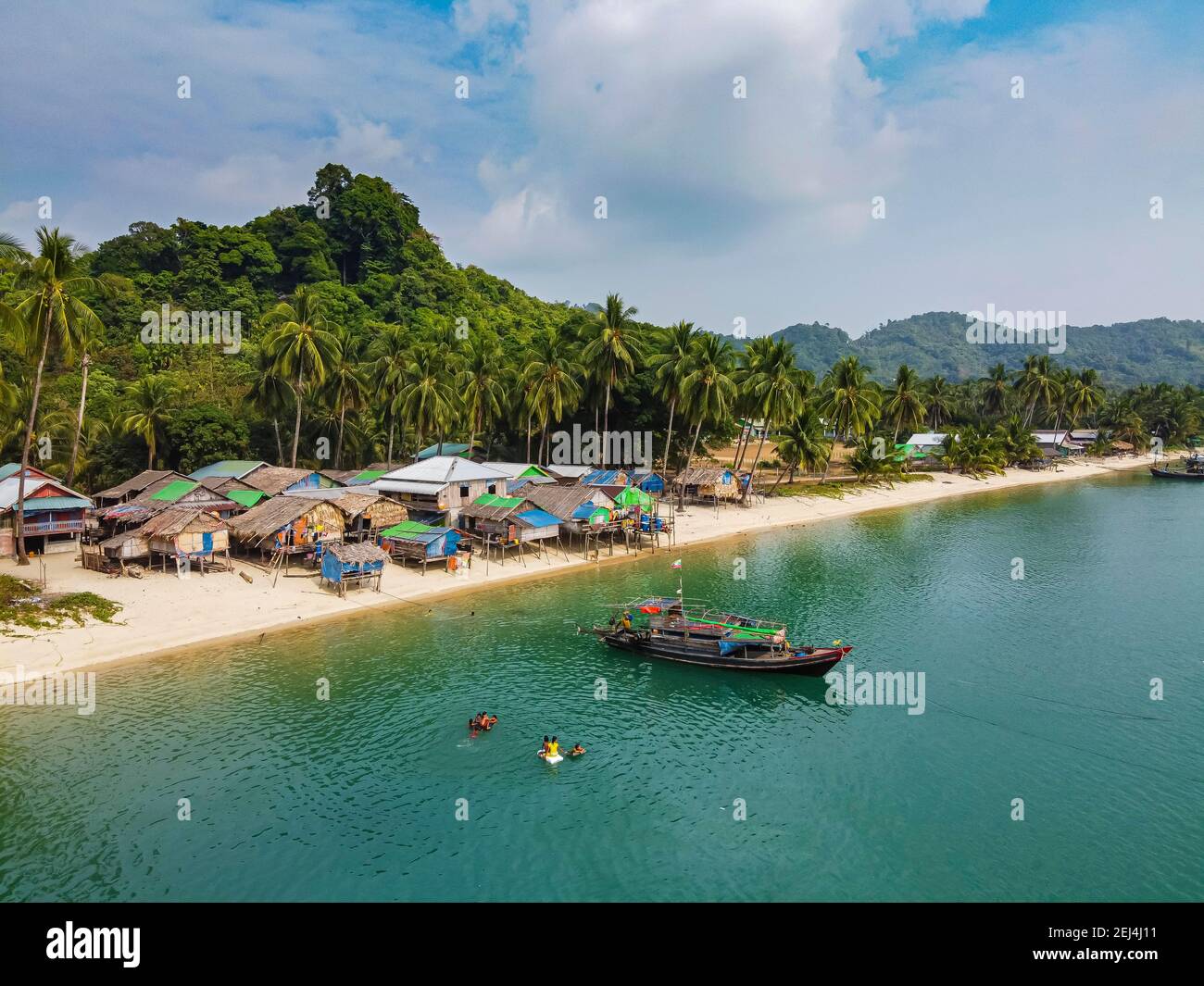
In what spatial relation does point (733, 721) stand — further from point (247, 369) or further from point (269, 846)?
point (247, 369)

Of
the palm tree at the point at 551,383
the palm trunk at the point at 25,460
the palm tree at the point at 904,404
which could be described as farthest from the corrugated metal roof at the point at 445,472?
the palm tree at the point at 904,404

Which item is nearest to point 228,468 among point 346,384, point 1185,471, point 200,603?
point 346,384

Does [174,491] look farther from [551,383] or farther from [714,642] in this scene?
[714,642]

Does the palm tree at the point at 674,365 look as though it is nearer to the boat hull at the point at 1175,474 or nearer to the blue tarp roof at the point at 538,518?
the blue tarp roof at the point at 538,518

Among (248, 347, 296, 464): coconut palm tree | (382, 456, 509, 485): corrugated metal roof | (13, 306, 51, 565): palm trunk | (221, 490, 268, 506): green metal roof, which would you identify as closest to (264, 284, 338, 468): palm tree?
(248, 347, 296, 464): coconut palm tree

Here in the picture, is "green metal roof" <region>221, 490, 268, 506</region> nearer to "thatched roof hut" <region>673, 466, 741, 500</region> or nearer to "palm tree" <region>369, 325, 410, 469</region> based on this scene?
"palm tree" <region>369, 325, 410, 469</region>
